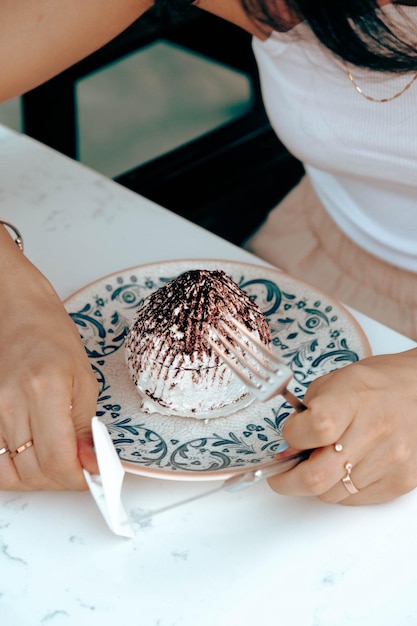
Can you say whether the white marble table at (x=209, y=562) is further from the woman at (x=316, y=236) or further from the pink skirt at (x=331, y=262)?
the pink skirt at (x=331, y=262)

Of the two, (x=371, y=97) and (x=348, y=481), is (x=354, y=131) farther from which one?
(x=348, y=481)

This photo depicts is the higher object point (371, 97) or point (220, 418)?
point (371, 97)

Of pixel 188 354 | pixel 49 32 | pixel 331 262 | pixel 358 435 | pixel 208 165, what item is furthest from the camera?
pixel 208 165

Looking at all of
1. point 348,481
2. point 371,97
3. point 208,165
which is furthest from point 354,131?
point 208,165

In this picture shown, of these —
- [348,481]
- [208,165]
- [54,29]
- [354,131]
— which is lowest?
[208,165]

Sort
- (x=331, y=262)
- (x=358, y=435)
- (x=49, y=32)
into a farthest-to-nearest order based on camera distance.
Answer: (x=331, y=262) → (x=49, y=32) → (x=358, y=435)

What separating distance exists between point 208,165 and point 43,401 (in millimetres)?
1102

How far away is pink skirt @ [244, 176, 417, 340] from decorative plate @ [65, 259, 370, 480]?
0.21 meters

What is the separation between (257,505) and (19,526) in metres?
0.20

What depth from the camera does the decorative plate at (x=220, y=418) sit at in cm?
71

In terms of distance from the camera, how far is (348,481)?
2.12 ft

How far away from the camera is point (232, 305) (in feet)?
2.65

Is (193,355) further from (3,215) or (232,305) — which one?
(3,215)

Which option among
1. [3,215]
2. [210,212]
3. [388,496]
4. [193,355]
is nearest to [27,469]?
[193,355]
